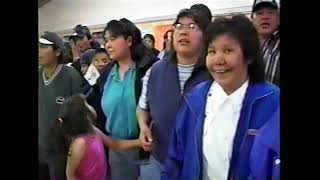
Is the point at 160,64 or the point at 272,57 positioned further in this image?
the point at 160,64

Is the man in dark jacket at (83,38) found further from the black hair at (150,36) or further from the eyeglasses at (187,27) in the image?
the eyeglasses at (187,27)

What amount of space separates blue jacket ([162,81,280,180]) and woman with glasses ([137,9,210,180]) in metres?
0.03

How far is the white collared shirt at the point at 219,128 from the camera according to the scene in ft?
5.61

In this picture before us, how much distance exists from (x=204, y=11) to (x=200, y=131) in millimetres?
376

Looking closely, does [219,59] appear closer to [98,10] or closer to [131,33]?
[131,33]

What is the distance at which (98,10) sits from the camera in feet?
6.38

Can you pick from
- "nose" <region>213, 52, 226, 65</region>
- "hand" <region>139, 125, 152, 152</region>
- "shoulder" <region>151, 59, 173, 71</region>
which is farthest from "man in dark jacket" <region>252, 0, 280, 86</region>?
"hand" <region>139, 125, 152, 152</region>

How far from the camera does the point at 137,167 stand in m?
1.90

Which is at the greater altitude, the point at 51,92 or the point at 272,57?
the point at 272,57

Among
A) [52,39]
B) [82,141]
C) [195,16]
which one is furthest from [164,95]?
[52,39]

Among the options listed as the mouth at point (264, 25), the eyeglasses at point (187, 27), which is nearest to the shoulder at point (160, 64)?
the eyeglasses at point (187, 27)
